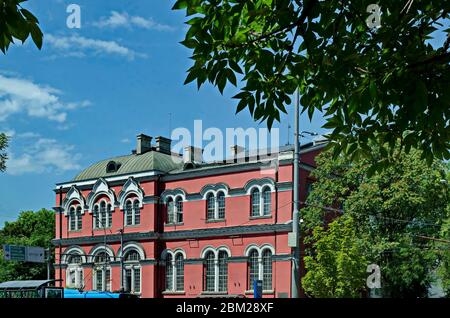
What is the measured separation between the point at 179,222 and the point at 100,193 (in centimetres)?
765

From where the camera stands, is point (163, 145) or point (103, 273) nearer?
point (103, 273)

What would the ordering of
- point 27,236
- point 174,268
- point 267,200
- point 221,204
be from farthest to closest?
A: 1. point 27,236
2. point 174,268
3. point 221,204
4. point 267,200

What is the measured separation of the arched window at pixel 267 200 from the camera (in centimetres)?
4078

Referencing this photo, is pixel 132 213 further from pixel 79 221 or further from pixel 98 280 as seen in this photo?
pixel 79 221

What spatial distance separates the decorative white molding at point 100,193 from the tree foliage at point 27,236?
15.0 m

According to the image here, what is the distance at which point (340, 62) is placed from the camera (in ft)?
15.3

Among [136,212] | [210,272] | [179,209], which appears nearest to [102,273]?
[136,212]

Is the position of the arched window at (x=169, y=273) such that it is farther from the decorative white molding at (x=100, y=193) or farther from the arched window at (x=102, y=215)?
the decorative white molding at (x=100, y=193)

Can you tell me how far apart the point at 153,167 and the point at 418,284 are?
21.0 metres

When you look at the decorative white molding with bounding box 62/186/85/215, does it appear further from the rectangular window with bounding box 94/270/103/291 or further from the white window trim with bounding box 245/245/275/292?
the white window trim with bounding box 245/245/275/292

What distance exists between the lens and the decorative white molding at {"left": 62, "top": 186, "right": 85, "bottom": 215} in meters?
50.1

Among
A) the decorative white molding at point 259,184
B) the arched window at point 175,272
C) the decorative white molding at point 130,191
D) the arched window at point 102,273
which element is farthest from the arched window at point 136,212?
the decorative white molding at point 259,184

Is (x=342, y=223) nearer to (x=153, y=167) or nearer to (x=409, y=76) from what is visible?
(x=153, y=167)
